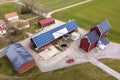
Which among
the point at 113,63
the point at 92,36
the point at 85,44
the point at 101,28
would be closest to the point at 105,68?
the point at 113,63

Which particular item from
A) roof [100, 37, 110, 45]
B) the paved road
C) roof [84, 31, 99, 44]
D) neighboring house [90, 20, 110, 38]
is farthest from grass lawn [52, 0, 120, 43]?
the paved road

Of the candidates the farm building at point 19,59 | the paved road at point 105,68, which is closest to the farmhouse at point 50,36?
the farm building at point 19,59

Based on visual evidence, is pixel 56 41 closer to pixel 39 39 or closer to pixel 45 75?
pixel 39 39

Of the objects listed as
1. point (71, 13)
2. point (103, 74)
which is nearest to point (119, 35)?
point (103, 74)

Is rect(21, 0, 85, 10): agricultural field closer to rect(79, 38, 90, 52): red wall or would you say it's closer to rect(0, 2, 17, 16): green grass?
rect(0, 2, 17, 16): green grass

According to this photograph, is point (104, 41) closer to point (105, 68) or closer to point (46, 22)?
point (105, 68)

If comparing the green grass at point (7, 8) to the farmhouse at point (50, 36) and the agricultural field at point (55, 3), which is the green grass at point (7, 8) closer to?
the agricultural field at point (55, 3)
